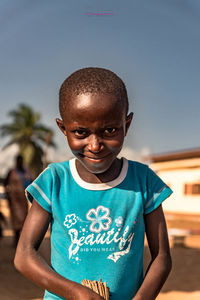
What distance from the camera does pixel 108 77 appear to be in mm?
1180

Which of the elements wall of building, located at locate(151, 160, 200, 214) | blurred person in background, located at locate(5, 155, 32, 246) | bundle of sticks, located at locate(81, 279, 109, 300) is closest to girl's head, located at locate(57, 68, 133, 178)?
bundle of sticks, located at locate(81, 279, 109, 300)

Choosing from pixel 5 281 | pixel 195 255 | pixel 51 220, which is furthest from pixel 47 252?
pixel 51 220

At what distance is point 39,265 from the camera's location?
3.67ft

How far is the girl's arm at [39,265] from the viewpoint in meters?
1.06

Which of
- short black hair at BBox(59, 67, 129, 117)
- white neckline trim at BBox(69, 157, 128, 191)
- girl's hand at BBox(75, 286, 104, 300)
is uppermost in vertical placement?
short black hair at BBox(59, 67, 129, 117)

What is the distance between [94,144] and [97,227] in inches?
10.2

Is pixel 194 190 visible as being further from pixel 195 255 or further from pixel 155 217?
pixel 155 217

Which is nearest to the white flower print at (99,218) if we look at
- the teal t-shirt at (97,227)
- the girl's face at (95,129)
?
the teal t-shirt at (97,227)

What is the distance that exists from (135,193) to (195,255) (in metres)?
6.64

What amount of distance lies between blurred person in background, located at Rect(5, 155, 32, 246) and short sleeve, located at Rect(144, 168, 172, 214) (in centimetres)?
584

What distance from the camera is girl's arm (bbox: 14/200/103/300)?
3.49 feet

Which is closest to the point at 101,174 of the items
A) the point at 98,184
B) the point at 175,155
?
the point at 98,184

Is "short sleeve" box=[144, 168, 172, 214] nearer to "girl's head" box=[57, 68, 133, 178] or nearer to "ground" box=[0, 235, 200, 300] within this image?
"girl's head" box=[57, 68, 133, 178]

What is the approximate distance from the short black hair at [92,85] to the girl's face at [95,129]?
0.07 feet
